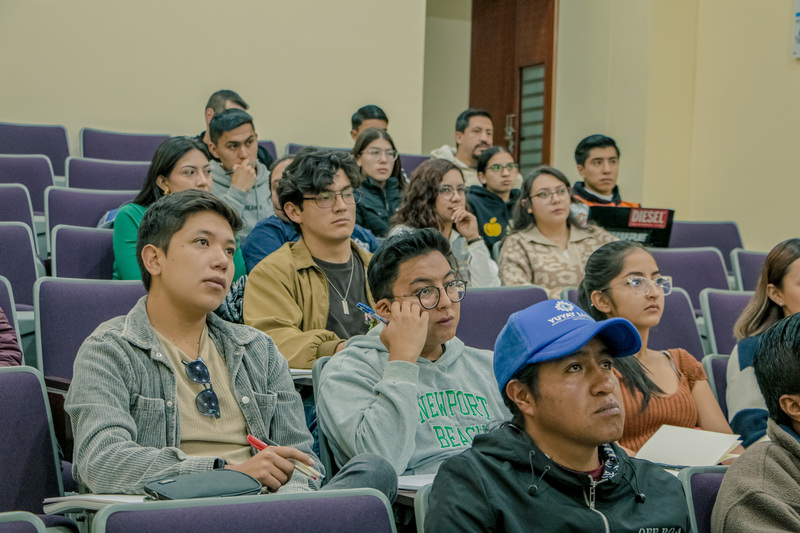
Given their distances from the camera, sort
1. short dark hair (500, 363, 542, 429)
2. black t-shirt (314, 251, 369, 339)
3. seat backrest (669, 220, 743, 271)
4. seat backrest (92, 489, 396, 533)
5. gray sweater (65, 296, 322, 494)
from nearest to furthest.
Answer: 1. seat backrest (92, 489, 396, 533)
2. short dark hair (500, 363, 542, 429)
3. gray sweater (65, 296, 322, 494)
4. black t-shirt (314, 251, 369, 339)
5. seat backrest (669, 220, 743, 271)

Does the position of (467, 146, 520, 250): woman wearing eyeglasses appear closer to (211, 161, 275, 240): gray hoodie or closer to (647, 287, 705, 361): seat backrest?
(211, 161, 275, 240): gray hoodie

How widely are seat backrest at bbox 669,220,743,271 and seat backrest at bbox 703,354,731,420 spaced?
2.22 metres

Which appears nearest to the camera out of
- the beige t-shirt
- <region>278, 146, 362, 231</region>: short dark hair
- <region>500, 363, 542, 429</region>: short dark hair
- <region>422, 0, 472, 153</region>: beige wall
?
<region>500, 363, 542, 429</region>: short dark hair

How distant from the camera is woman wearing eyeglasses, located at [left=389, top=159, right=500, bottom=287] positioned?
3666mm

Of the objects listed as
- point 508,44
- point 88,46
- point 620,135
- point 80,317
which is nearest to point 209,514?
point 80,317

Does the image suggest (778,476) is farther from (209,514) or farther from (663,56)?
(663,56)

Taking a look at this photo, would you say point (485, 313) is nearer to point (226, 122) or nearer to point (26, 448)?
point (26, 448)

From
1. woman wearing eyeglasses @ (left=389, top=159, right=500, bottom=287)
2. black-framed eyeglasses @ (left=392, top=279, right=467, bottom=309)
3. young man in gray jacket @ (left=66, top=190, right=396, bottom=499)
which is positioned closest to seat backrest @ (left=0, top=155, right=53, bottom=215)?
woman wearing eyeglasses @ (left=389, top=159, right=500, bottom=287)

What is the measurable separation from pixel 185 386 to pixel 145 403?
110 millimetres

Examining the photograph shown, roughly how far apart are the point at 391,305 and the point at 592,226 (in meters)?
2.05

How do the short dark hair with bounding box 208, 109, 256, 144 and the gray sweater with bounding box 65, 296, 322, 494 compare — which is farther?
the short dark hair with bounding box 208, 109, 256, 144

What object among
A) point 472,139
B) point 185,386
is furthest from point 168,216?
point 472,139

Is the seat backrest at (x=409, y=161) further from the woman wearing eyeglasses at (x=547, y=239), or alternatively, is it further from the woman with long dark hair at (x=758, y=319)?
the woman with long dark hair at (x=758, y=319)

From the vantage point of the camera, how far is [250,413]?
1905mm
